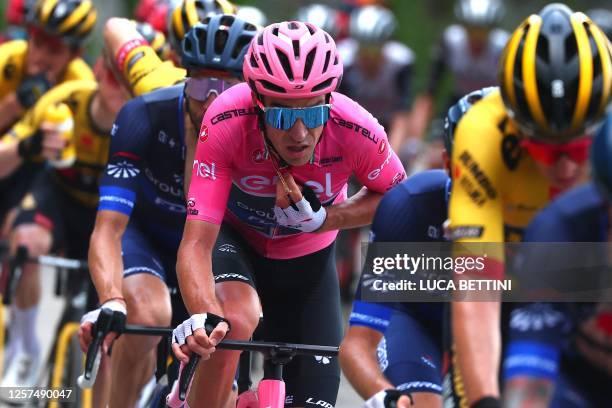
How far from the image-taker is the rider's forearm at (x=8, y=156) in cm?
890

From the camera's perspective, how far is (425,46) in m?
21.9

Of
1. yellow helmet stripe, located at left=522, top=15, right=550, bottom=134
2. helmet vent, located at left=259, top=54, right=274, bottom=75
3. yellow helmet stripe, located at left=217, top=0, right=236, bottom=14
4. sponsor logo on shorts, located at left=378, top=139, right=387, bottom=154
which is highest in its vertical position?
yellow helmet stripe, located at left=522, top=15, right=550, bottom=134

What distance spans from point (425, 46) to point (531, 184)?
17.1 meters

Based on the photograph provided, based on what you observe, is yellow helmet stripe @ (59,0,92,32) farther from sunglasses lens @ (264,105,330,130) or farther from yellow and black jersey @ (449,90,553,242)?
yellow and black jersey @ (449,90,553,242)

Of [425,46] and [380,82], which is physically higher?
[380,82]

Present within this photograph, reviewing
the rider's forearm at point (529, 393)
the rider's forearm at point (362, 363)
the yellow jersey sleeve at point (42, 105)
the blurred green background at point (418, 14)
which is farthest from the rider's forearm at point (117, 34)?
the blurred green background at point (418, 14)

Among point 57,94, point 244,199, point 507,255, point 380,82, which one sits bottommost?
point 380,82

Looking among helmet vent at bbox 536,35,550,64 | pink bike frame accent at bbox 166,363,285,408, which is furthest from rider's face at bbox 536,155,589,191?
pink bike frame accent at bbox 166,363,285,408

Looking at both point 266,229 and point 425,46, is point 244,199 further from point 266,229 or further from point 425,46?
point 425,46

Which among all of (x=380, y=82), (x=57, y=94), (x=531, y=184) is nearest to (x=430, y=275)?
(x=531, y=184)

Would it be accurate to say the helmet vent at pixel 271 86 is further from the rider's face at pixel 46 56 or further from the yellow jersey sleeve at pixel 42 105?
the rider's face at pixel 46 56

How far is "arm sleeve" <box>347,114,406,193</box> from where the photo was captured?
6059 mm

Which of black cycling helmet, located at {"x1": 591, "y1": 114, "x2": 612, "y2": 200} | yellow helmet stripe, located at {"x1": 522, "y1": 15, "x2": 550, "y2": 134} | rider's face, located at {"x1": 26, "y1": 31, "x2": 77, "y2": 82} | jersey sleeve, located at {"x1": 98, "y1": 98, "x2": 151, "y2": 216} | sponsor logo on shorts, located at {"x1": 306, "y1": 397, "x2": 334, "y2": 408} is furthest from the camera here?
rider's face, located at {"x1": 26, "y1": 31, "x2": 77, "y2": 82}

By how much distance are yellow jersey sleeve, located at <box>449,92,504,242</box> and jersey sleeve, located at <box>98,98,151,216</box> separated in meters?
2.11
